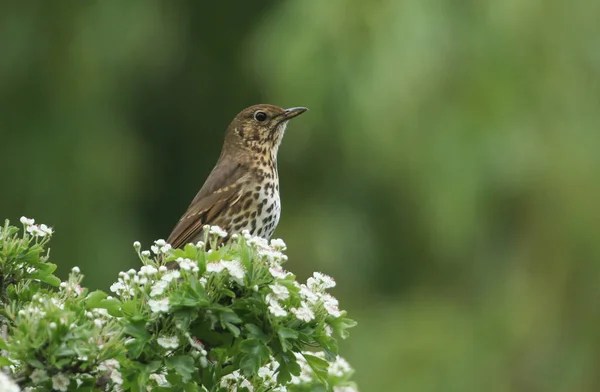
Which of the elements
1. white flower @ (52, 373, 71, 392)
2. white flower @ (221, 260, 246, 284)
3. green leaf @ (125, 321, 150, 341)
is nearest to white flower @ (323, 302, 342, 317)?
white flower @ (221, 260, 246, 284)

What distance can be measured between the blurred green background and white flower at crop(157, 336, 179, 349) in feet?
16.2

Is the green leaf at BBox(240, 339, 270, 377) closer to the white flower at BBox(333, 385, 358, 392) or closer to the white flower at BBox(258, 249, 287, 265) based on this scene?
the white flower at BBox(258, 249, 287, 265)

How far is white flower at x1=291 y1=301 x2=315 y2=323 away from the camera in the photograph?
307cm

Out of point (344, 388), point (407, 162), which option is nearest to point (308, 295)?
point (344, 388)

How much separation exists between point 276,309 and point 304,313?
86 millimetres

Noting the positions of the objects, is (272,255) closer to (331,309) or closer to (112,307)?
(331,309)

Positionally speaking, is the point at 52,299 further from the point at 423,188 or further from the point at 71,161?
the point at 71,161

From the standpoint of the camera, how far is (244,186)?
5.09 metres

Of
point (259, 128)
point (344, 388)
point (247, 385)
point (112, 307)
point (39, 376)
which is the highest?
point (259, 128)

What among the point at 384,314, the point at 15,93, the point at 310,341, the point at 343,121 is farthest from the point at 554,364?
the point at 310,341

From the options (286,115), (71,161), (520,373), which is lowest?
(520,373)

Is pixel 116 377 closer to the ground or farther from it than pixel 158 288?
closer to the ground

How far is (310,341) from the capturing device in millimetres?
3123

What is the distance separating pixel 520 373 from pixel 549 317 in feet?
1.49
